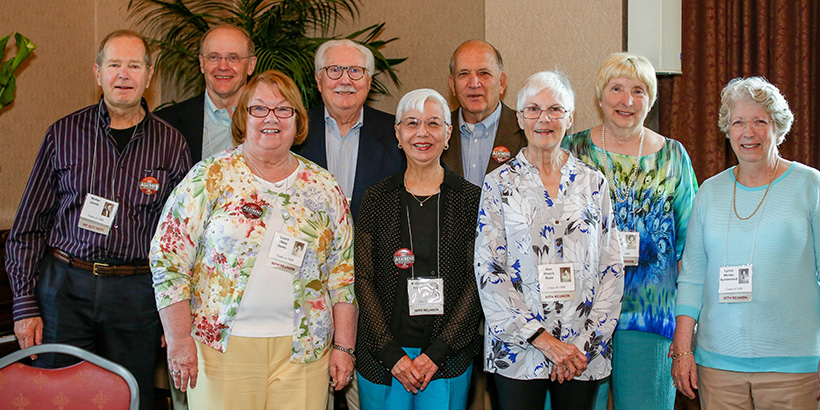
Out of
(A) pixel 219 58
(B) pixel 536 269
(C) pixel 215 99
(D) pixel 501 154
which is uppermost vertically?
(A) pixel 219 58

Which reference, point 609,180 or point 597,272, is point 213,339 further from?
point 609,180

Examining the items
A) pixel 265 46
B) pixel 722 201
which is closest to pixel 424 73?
pixel 265 46

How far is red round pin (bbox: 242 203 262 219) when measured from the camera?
7.32 feet

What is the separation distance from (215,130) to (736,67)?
8.62 ft

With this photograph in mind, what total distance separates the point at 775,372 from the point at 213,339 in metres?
1.84

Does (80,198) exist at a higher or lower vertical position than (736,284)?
higher

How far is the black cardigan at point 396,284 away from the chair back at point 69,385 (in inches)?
30.9

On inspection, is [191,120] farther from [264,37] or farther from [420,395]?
[420,395]

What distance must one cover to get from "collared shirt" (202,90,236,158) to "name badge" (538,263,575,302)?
5.37 ft

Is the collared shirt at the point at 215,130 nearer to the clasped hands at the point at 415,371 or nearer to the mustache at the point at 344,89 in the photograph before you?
the mustache at the point at 344,89

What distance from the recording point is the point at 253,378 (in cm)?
220

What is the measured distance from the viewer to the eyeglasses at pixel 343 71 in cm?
304

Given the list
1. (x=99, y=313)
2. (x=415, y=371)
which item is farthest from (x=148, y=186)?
(x=415, y=371)

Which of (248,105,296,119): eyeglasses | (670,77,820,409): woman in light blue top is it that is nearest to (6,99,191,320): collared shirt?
(248,105,296,119): eyeglasses
